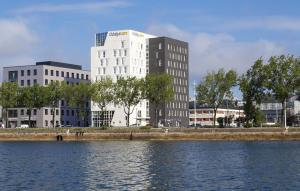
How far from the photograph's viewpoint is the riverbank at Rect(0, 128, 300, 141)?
144 metres

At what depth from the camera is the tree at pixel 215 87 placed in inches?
7037

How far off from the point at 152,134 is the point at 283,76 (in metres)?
→ 39.3

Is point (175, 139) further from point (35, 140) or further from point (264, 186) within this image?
point (264, 186)

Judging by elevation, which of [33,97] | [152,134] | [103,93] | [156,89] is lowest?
[152,134]

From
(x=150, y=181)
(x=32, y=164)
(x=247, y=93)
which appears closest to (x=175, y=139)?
(x=247, y=93)

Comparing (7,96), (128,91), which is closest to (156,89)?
(128,91)

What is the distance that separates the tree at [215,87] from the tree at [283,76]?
18.5 m

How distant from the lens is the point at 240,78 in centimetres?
17588

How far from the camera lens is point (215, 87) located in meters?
180

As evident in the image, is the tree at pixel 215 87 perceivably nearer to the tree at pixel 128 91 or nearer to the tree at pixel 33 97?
the tree at pixel 128 91

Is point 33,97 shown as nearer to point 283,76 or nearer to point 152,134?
point 152,134

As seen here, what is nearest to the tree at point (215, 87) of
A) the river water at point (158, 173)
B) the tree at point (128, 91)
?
the tree at point (128, 91)

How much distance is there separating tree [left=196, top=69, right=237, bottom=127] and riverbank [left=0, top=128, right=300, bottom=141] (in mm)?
23208

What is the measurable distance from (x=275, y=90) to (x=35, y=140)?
7014 centimetres
